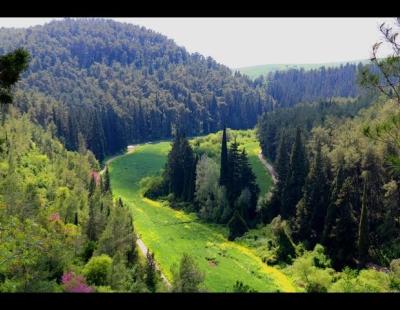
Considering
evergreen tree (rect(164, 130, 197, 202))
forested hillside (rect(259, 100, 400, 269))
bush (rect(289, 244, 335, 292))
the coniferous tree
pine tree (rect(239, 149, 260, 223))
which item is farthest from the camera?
evergreen tree (rect(164, 130, 197, 202))

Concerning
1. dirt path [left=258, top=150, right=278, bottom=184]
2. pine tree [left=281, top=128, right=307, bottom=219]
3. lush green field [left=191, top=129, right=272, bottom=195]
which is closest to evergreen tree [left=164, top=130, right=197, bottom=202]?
lush green field [left=191, top=129, right=272, bottom=195]

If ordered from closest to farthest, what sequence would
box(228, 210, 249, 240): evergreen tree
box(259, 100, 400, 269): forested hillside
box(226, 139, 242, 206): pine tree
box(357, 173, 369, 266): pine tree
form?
box(357, 173, 369, 266): pine tree
box(259, 100, 400, 269): forested hillside
box(228, 210, 249, 240): evergreen tree
box(226, 139, 242, 206): pine tree

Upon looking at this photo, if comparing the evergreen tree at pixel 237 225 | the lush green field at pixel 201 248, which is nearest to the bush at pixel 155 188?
the lush green field at pixel 201 248

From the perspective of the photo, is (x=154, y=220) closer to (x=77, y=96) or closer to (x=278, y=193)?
(x=278, y=193)

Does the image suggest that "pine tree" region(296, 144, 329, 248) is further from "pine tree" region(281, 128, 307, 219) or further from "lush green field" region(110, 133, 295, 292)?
"lush green field" region(110, 133, 295, 292)

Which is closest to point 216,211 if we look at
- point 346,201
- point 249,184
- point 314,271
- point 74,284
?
point 249,184

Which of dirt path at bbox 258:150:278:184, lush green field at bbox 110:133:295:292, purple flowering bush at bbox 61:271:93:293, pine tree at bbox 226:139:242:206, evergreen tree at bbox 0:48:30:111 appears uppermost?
evergreen tree at bbox 0:48:30:111
